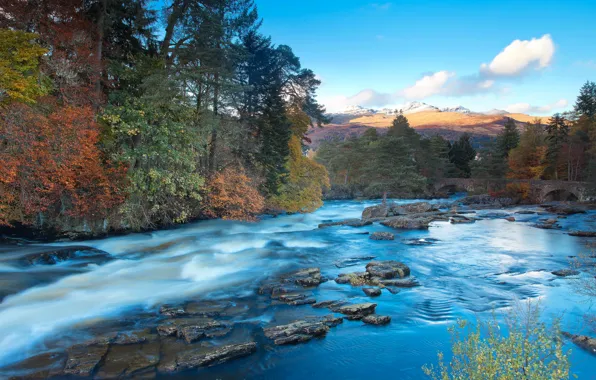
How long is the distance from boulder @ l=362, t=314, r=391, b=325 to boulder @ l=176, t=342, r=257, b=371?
3.60 m

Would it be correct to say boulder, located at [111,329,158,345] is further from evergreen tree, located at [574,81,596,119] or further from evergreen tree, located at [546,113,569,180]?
evergreen tree, located at [574,81,596,119]

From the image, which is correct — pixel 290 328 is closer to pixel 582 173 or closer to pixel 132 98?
pixel 132 98

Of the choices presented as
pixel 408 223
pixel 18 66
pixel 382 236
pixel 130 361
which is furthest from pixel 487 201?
pixel 18 66

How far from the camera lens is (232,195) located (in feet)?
80.5

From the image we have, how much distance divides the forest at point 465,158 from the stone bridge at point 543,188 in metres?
1.26

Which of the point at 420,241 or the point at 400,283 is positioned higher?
the point at 400,283

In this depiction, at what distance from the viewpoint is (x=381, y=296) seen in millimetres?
12461

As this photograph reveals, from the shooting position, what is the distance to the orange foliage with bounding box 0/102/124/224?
48.7ft

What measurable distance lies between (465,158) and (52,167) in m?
84.9

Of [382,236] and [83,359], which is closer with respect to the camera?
[83,359]

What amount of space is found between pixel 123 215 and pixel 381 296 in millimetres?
16175

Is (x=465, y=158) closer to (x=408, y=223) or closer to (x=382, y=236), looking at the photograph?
(x=408, y=223)

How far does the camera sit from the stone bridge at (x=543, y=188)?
43.6 m

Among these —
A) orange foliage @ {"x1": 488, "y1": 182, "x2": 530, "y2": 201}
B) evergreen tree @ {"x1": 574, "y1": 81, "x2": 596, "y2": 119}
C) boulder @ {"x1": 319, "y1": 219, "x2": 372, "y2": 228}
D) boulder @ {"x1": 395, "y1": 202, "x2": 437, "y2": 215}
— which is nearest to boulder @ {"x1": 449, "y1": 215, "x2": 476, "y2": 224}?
boulder @ {"x1": 395, "y1": 202, "x2": 437, "y2": 215}
